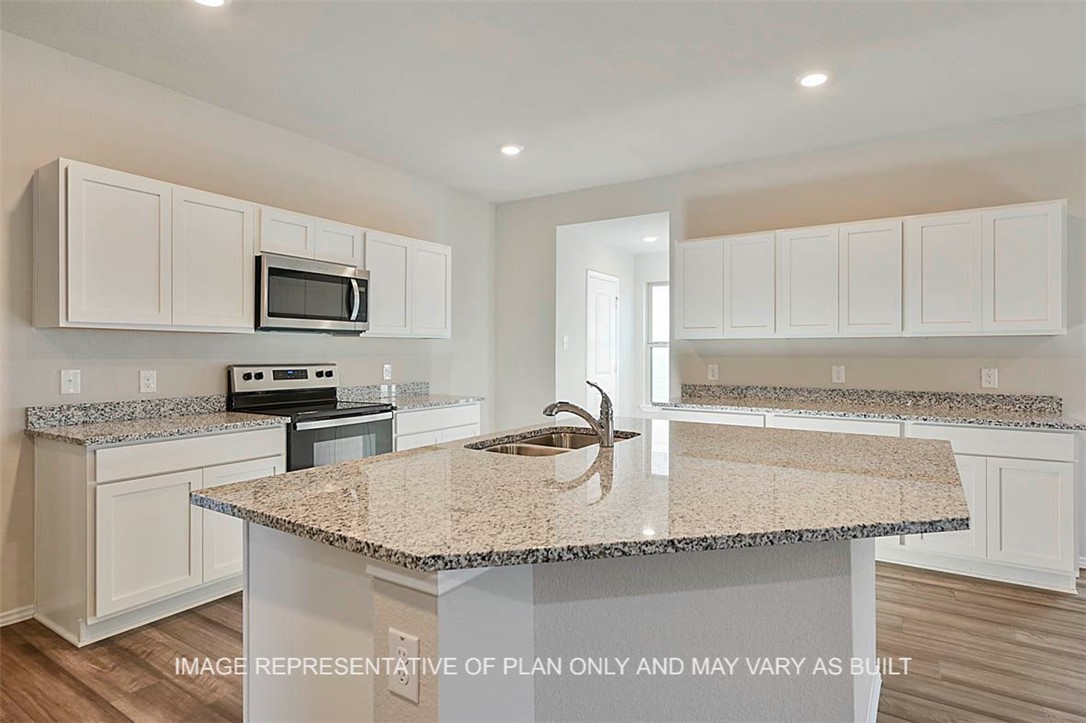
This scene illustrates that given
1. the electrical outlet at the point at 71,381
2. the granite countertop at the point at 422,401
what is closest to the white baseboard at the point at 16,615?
the electrical outlet at the point at 71,381

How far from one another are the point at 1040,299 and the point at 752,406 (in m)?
1.64

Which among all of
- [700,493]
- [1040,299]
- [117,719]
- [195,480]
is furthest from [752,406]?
[117,719]

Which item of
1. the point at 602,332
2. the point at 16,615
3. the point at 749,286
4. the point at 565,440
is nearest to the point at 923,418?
the point at 749,286

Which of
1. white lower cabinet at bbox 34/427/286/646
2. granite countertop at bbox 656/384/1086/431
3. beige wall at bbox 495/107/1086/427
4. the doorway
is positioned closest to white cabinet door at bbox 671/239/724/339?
beige wall at bbox 495/107/1086/427

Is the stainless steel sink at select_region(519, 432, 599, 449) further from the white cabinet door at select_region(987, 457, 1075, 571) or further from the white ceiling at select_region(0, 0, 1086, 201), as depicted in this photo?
the white cabinet door at select_region(987, 457, 1075, 571)

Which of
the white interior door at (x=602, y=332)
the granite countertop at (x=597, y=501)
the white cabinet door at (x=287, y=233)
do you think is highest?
the white cabinet door at (x=287, y=233)

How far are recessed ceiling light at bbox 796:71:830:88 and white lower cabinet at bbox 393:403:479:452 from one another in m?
2.75

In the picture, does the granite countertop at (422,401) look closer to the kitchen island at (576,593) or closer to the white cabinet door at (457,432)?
the white cabinet door at (457,432)

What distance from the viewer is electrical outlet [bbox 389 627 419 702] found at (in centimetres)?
110

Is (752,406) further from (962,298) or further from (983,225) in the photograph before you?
(983,225)

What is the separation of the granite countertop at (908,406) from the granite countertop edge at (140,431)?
2640 mm

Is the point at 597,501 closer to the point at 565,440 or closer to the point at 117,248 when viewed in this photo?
the point at 565,440

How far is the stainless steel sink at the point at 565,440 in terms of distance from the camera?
2486 mm

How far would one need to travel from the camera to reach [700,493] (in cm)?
143
